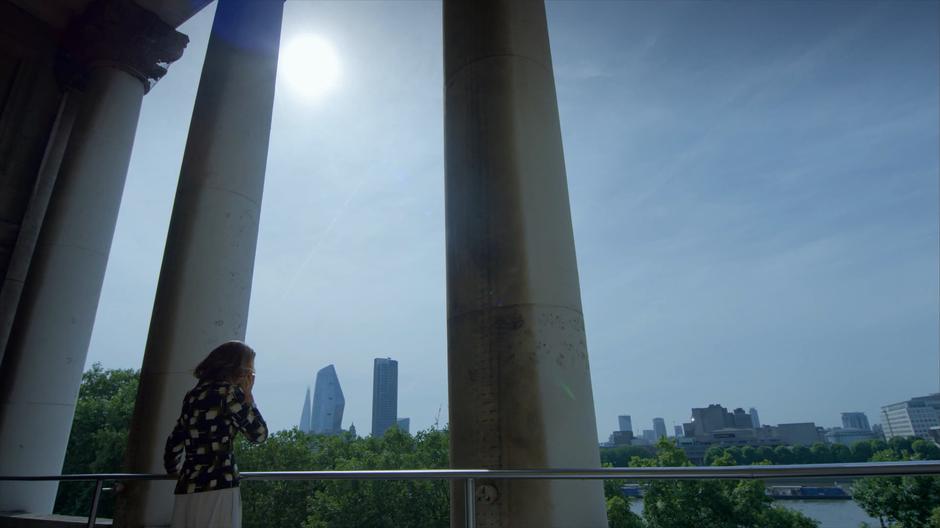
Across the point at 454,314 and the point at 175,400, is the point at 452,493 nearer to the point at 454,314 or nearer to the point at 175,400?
the point at 454,314

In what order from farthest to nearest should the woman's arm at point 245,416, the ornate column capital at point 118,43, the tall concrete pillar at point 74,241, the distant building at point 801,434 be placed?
the distant building at point 801,434 < the ornate column capital at point 118,43 < the tall concrete pillar at point 74,241 < the woman's arm at point 245,416

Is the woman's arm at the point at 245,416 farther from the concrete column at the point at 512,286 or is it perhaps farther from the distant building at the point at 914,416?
the distant building at the point at 914,416

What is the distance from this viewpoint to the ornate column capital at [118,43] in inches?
414

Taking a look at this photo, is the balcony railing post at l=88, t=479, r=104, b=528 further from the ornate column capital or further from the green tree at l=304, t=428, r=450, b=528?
the green tree at l=304, t=428, r=450, b=528

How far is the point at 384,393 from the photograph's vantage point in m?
143

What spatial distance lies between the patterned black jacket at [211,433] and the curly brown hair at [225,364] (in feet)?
0.16

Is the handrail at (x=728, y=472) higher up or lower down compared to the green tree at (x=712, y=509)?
higher up

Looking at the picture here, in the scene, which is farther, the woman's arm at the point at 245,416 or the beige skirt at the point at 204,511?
the woman's arm at the point at 245,416

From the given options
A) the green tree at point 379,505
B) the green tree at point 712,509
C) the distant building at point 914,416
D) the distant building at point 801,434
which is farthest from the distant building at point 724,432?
Result: the green tree at point 379,505

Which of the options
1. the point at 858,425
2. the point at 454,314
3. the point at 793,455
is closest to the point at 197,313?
the point at 454,314

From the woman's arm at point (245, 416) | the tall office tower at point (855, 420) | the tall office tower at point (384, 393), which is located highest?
the tall office tower at point (384, 393)

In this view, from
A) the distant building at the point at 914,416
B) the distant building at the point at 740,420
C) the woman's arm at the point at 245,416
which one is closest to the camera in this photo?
the woman's arm at the point at 245,416

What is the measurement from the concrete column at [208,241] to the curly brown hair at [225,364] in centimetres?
384

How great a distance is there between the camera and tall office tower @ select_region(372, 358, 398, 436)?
142 metres
